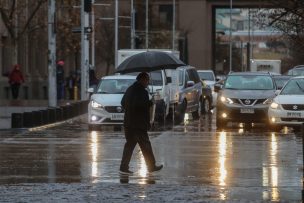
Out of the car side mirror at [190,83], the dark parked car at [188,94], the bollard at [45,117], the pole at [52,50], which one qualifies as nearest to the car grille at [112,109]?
the bollard at [45,117]

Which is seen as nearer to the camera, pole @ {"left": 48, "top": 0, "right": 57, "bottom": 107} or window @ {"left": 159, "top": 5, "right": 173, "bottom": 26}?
pole @ {"left": 48, "top": 0, "right": 57, "bottom": 107}

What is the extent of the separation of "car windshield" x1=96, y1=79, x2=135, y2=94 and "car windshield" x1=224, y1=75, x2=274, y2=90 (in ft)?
10.8

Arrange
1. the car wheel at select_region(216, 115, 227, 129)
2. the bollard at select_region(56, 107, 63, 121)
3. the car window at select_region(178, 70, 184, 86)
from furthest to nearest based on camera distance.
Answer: the car window at select_region(178, 70, 184, 86)
the bollard at select_region(56, 107, 63, 121)
the car wheel at select_region(216, 115, 227, 129)

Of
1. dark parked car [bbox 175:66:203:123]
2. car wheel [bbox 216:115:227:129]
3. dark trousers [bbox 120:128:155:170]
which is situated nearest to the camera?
dark trousers [bbox 120:128:155:170]

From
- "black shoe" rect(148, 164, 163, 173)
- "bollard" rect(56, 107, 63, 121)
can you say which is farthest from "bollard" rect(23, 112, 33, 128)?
"black shoe" rect(148, 164, 163, 173)

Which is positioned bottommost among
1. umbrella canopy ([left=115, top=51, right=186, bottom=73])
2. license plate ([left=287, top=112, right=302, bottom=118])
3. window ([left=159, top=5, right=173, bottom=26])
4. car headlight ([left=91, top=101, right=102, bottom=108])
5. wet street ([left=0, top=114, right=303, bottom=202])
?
wet street ([left=0, top=114, right=303, bottom=202])

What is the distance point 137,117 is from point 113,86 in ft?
37.3

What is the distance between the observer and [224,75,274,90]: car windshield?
27172 millimetres

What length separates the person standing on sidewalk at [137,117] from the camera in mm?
14656

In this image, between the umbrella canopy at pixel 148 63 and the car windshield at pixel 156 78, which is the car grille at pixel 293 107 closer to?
the car windshield at pixel 156 78

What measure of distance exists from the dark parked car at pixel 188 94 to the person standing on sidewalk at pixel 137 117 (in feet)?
48.1

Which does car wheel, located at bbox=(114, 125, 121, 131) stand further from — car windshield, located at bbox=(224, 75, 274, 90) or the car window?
the car window

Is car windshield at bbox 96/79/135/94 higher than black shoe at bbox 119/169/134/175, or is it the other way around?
car windshield at bbox 96/79/135/94

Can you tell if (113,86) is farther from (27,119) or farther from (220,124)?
(220,124)
